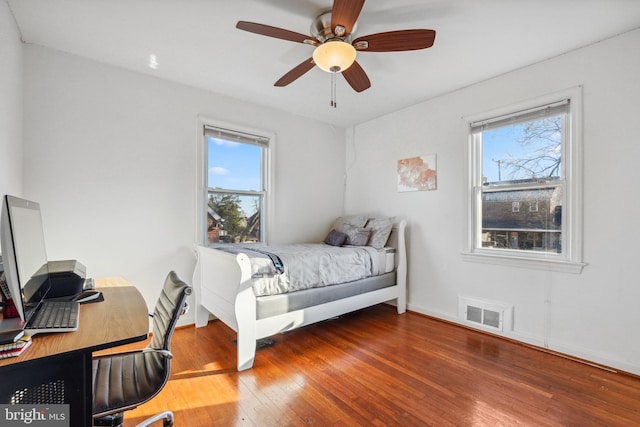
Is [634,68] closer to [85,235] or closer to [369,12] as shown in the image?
[369,12]

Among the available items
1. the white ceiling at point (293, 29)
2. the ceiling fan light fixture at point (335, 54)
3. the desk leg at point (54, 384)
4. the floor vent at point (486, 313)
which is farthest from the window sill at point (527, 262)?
the desk leg at point (54, 384)

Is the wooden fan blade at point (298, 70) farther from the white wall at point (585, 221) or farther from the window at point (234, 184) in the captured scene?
the white wall at point (585, 221)

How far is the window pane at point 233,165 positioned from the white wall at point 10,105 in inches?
58.5

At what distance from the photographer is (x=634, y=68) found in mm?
2180

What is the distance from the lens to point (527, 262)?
8.82 feet

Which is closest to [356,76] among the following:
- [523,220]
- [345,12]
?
[345,12]

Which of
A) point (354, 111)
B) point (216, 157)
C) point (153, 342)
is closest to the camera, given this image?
point (153, 342)

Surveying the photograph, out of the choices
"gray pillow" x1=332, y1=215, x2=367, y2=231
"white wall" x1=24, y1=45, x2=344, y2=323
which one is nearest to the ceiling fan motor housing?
"white wall" x1=24, y1=45, x2=344, y2=323

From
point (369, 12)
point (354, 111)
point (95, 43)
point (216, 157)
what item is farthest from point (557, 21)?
point (95, 43)

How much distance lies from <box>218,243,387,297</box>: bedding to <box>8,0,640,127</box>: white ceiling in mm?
1711

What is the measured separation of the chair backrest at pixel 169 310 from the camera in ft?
4.20

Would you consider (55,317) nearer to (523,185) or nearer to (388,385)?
(388,385)

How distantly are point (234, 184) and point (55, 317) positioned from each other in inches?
97.0

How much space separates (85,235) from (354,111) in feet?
10.4
